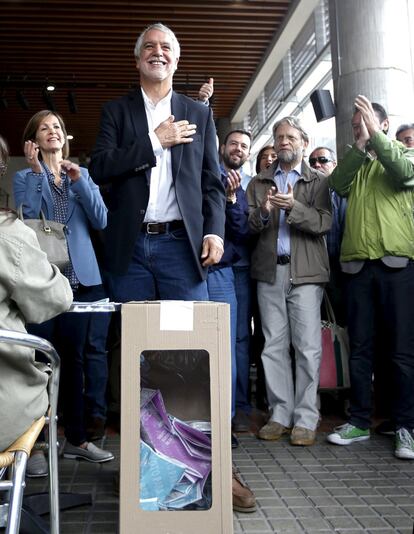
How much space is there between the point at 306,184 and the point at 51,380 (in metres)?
2.21

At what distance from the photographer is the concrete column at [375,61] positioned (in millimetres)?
4664

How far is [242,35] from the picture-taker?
9000mm

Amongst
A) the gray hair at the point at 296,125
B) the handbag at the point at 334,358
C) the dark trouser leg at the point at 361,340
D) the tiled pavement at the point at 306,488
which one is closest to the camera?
the tiled pavement at the point at 306,488

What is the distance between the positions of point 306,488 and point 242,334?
118cm

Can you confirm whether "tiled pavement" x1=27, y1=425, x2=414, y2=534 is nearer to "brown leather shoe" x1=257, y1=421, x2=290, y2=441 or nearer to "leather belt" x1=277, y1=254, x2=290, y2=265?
"brown leather shoe" x1=257, y1=421, x2=290, y2=441

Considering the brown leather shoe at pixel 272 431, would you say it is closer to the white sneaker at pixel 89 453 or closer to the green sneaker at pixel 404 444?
the green sneaker at pixel 404 444

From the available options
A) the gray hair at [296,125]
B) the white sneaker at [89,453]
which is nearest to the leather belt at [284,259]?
the gray hair at [296,125]

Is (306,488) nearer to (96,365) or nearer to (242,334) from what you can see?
(242,334)

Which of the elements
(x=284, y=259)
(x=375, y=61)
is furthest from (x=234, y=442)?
(x=375, y=61)

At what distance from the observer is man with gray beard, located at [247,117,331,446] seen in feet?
10.5

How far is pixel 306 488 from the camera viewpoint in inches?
95.6

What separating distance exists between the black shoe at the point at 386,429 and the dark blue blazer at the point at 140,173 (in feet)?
5.49

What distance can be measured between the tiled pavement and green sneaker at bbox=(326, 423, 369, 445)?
0.12 ft

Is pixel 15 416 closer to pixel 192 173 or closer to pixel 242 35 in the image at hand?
pixel 192 173
